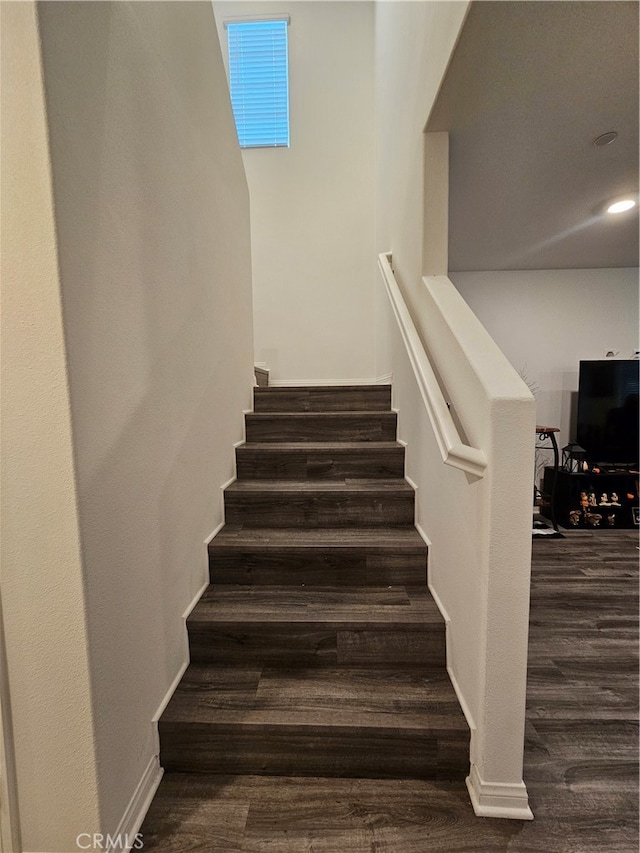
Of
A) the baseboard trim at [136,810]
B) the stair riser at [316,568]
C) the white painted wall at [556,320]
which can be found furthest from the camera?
the white painted wall at [556,320]

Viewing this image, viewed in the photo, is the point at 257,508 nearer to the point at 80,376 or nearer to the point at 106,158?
the point at 80,376

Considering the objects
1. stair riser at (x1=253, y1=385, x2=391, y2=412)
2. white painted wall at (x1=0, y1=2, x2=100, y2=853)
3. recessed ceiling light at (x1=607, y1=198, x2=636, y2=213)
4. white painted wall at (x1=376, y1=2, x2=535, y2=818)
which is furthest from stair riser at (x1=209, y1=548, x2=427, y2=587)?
recessed ceiling light at (x1=607, y1=198, x2=636, y2=213)

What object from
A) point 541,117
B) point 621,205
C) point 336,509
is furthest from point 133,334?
point 621,205

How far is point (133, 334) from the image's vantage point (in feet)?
3.89

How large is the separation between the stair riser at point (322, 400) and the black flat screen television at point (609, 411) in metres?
2.07

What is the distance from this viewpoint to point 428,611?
1.55 metres

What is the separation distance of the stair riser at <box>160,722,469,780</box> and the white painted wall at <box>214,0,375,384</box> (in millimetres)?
3282

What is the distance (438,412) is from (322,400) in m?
1.60

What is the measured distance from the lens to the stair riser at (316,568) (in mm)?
1773

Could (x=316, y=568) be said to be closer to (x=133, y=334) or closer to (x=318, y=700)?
(x=318, y=700)

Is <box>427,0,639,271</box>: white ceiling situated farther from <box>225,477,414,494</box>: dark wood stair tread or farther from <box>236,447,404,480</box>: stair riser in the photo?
<box>225,477,414,494</box>: dark wood stair tread

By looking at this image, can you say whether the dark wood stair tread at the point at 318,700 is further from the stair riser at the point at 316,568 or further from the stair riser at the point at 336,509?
the stair riser at the point at 336,509

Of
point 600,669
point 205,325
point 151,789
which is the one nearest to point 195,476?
point 205,325

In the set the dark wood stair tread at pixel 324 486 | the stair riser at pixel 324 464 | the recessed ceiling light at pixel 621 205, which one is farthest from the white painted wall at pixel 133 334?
the recessed ceiling light at pixel 621 205
